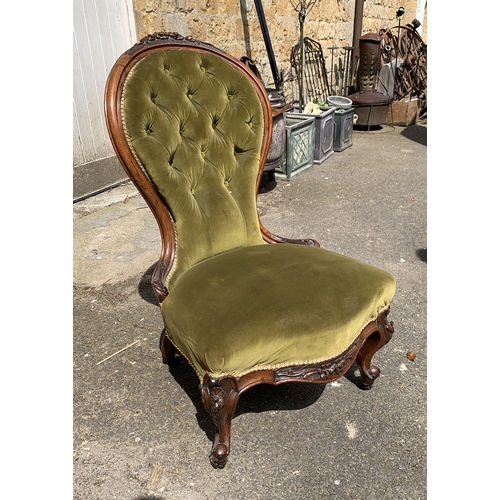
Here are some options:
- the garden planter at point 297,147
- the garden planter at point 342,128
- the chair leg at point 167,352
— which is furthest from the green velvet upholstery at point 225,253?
the garden planter at point 342,128

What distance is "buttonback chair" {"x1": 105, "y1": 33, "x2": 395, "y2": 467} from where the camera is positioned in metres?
1.43

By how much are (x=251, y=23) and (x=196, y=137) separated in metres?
4.06

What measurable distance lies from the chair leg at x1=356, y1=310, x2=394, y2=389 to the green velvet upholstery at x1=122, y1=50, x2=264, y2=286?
667 mm

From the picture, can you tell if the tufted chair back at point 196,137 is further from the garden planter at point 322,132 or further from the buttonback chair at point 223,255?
the garden planter at point 322,132

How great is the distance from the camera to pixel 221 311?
56.2 inches

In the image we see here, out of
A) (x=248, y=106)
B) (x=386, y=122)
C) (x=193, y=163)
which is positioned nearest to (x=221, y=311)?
(x=193, y=163)

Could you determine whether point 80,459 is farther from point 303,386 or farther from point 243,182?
point 243,182

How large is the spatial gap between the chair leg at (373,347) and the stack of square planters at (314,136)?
2981 mm

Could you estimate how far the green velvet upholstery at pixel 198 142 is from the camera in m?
1.70

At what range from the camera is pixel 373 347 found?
6.00 feet

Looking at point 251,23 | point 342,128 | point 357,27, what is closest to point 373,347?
point 342,128

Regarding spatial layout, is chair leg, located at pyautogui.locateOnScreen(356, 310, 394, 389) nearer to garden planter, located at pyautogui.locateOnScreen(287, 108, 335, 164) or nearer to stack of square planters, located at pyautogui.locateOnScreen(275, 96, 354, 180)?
stack of square planters, located at pyautogui.locateOnScreen(275, 96, 354, 180)

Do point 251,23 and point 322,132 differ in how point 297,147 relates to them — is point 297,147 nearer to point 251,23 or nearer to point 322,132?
point 322,132

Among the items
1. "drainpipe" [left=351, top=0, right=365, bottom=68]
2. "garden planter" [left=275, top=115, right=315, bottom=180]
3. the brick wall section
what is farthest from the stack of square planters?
"drainpipe" [left=351, top=0, right=365, bottom=68]
